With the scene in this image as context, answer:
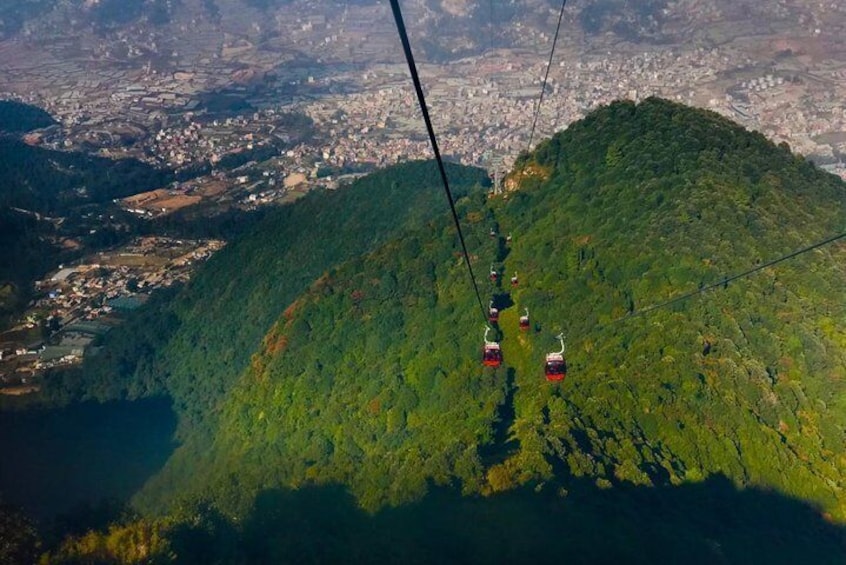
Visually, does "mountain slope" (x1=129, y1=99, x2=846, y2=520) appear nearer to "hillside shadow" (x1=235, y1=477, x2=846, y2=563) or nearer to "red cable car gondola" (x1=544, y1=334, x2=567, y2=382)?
"hillside shadow" (x1=235, y1=477, x2=846, y2=563)

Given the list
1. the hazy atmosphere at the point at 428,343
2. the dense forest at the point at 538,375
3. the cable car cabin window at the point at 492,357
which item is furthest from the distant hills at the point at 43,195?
the cable car cabin window at the point at 492,357

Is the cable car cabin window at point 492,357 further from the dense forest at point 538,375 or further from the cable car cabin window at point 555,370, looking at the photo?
the cable car cabin window at point 555,370

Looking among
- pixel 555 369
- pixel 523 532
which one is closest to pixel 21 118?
pixel 555 369

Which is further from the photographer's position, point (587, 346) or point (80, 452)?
point (80, 452)

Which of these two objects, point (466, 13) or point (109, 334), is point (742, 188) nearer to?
point (109, 334)

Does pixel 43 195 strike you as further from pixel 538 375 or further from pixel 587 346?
pixel 587 346

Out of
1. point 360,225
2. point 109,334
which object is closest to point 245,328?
point 109,334
